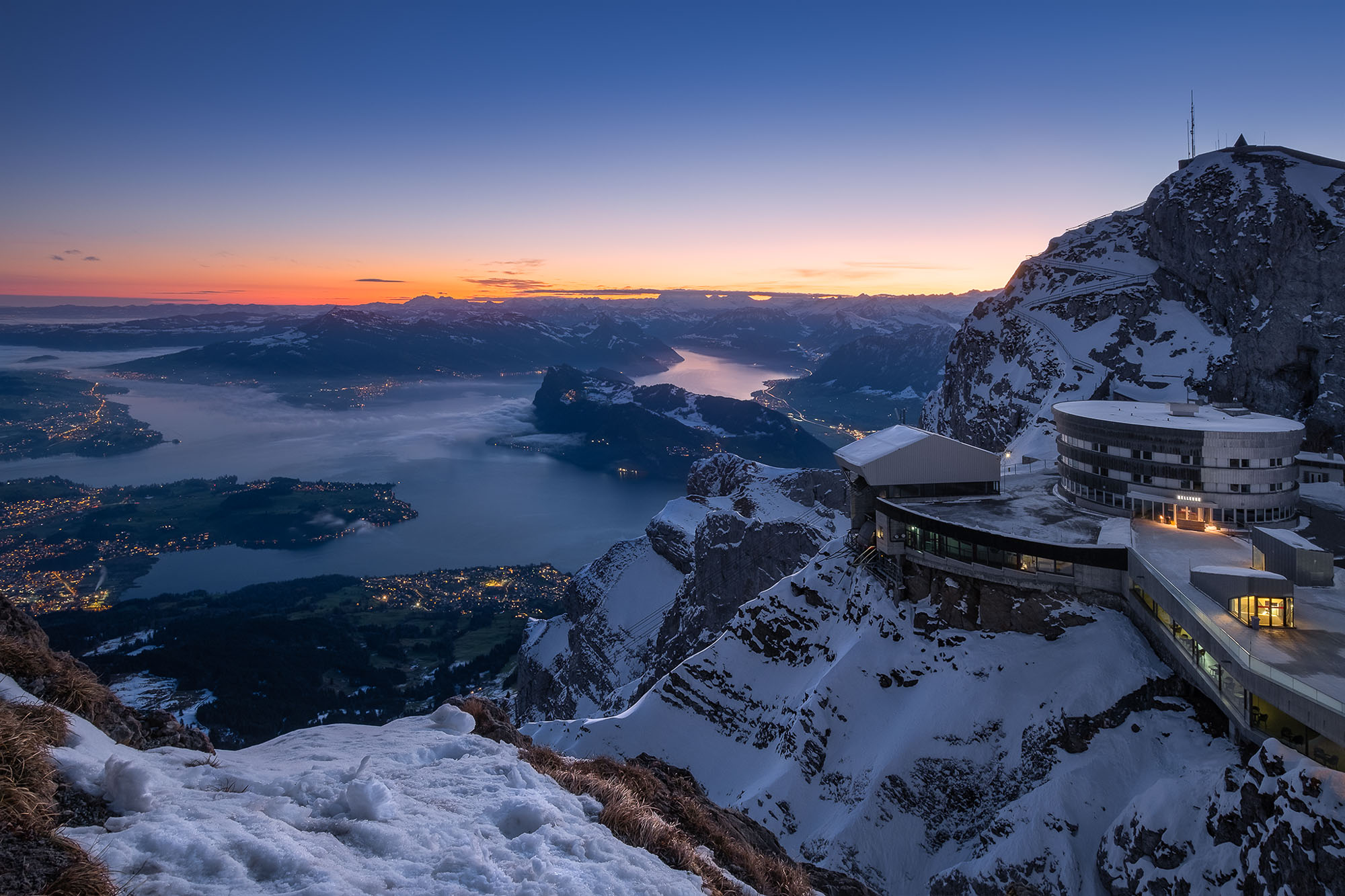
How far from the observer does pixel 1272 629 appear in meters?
26.6

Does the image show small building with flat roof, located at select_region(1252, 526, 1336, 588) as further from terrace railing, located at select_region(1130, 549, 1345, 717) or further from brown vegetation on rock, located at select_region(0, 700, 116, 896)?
brown vegetation on rock, located at select_region(0, 700, 116, 896)

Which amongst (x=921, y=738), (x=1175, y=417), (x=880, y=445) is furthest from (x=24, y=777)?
(x=1175, y=417)

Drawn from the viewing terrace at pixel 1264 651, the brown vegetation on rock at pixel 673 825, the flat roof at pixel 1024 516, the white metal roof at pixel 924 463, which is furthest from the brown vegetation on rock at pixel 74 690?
the white metal roof at pixel 924 463


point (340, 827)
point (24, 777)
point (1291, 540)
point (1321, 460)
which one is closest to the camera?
point (24, 777)

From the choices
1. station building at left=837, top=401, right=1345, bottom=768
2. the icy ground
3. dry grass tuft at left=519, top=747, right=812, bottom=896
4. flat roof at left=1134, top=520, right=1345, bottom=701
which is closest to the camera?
the icy ground

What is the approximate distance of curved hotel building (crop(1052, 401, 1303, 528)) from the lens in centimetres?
3994

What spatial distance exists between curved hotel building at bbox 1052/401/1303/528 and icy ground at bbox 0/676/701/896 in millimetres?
43382

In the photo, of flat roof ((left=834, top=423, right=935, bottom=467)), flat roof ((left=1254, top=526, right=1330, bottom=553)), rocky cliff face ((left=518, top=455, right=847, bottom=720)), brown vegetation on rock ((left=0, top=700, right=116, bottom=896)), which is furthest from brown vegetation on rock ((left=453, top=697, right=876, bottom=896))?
rocky cliff face ((left=518, top=455, right=847, bottom=720))

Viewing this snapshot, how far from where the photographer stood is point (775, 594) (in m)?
52.6

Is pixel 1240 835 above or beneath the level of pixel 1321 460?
beneath

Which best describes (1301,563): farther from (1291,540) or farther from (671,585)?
(671,585)

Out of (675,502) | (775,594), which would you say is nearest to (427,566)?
(675,502)

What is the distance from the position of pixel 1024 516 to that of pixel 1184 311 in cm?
7007

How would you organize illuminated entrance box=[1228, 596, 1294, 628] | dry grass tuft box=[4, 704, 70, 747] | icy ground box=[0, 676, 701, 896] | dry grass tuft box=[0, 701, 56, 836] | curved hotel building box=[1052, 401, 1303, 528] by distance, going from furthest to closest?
curved hotel building box=[1052, 401, 1303, 528] → illuminated entrance box=[1228, 596, 1294, 628] → dry grass tuft box=[4, 704, 70, 747] → icy ground box=[0, 676, 701, 896] → dry grass tuft box=[0, 701, 56, 836]
